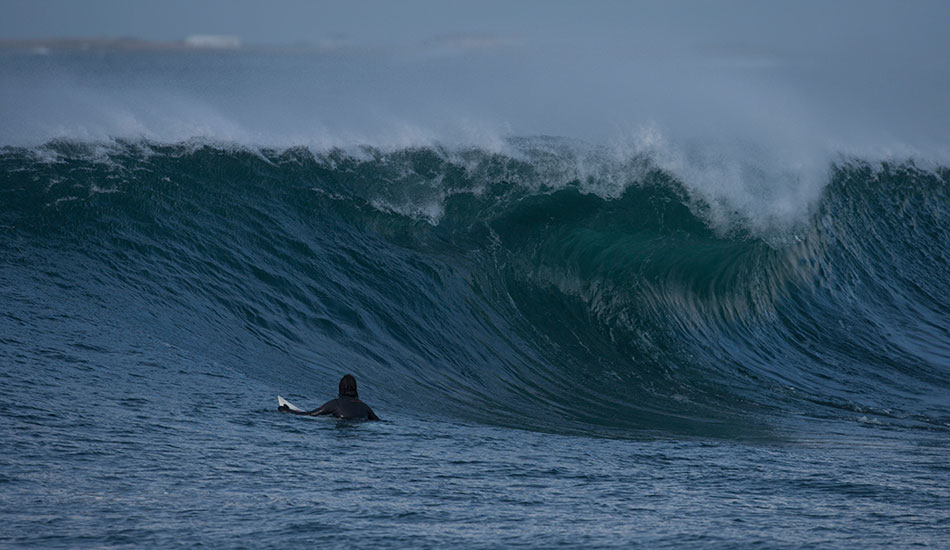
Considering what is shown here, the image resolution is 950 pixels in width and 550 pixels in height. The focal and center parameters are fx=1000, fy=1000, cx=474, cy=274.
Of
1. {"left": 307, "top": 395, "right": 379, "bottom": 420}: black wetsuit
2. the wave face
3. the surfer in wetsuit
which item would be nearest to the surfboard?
the surfer in wetsuit

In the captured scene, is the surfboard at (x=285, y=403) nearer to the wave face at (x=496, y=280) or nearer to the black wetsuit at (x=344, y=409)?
the black wetsuit at (x=344, y=409)

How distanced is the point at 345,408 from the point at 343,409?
0.06ft

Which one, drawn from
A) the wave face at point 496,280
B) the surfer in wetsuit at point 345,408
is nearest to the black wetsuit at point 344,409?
the surfer in wetsuit at point 345,408

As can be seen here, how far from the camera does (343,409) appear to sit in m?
7.72

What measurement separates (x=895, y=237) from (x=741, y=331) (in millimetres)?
5484

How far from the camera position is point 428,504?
18.8 ft

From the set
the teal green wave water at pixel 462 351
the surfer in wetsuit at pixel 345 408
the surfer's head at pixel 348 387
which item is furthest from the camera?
the surfer's head at pixel 348 387

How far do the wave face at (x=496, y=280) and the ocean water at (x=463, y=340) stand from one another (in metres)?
0.05

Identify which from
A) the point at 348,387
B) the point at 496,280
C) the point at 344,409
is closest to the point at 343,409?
the point at 344,409

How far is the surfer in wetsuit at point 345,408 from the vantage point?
7.71 meters

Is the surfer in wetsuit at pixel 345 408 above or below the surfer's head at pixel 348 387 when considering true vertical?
below

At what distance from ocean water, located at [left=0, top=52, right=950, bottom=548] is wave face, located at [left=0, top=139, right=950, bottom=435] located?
0.05 m

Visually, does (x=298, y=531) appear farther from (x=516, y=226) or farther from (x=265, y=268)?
(x=516, y=226)

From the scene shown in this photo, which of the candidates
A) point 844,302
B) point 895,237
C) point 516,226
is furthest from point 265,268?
point 895,237
